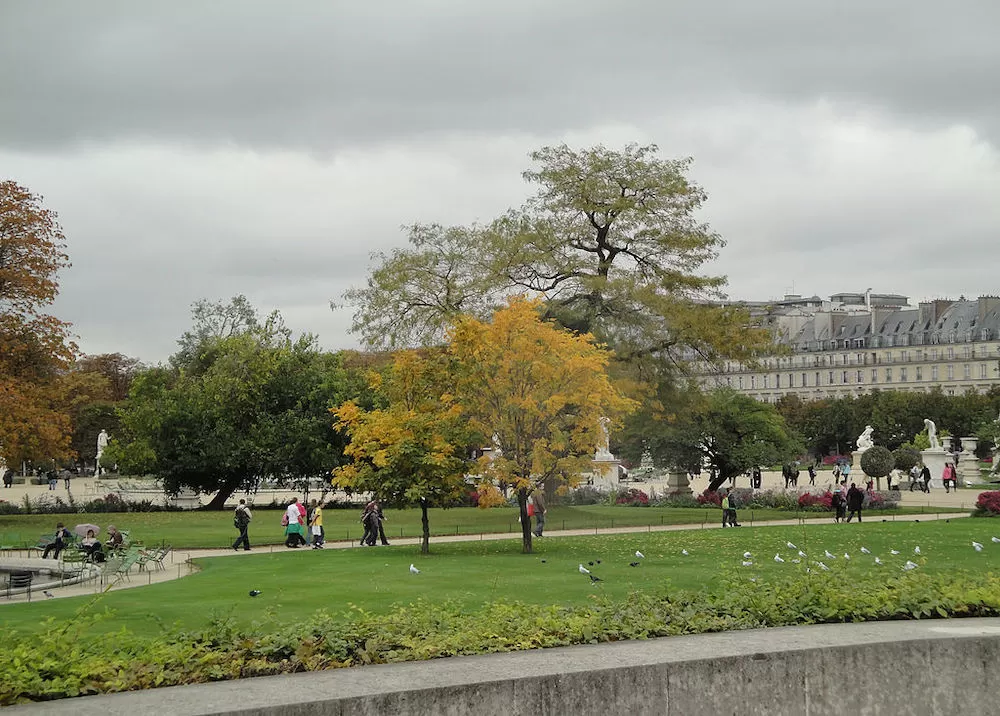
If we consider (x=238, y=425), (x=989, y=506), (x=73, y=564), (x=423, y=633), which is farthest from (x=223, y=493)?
(x=423, y=633)

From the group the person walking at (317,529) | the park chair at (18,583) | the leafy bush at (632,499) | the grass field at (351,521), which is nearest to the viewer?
the park chair at (18,583)

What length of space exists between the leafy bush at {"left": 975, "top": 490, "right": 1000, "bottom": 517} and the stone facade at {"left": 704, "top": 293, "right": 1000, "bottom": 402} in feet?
261

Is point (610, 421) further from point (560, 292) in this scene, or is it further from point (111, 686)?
point (111, 686)

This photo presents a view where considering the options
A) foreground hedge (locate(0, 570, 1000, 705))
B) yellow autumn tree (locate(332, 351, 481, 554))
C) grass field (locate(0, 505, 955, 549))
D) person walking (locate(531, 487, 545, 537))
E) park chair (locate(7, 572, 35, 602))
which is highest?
yellow autumn tree (locate(332, 351, 481, 554))

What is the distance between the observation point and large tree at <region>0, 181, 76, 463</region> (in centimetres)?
4309

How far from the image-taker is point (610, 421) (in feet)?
112

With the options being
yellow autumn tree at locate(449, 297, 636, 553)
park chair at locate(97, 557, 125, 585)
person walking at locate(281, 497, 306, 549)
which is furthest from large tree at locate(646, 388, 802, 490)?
park chair at locate(97, 557, 125, 585)

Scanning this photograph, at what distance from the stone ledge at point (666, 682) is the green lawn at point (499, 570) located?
376 centimetres

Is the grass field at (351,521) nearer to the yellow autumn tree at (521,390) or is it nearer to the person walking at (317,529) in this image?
the person walking at (317,529)

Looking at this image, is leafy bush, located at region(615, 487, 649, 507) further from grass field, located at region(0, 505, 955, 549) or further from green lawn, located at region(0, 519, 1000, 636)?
green lawn, located at region(0, 519, 1000, 636)

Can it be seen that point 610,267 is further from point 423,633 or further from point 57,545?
point 423,633

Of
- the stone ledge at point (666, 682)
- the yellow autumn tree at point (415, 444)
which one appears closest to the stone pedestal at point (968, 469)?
the yellow autumn tree at point (415, 444)

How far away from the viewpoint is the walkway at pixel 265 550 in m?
24.2

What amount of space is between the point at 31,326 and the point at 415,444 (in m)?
23.3
